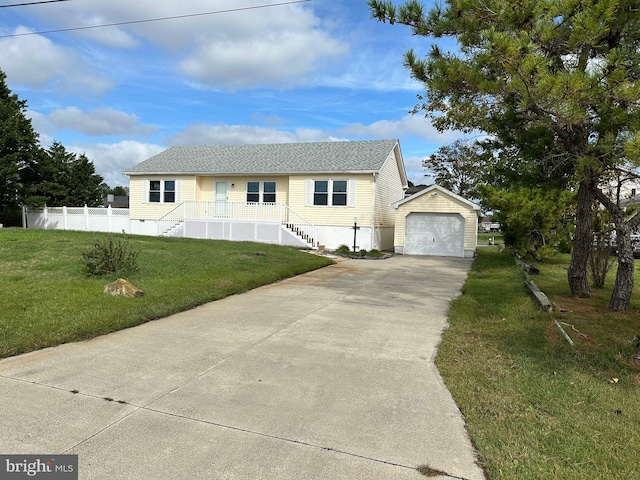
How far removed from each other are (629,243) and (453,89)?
416 cm

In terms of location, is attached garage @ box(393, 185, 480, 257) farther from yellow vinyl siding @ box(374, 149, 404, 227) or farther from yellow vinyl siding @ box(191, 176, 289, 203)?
yellow vinyl siding @ box(191, 176, 289, 203)

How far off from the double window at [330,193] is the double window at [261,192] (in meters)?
2.50

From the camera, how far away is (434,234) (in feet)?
69.2

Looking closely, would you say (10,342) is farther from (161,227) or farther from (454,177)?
(454,177)

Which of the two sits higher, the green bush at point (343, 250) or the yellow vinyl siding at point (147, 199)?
the yellow vinyl siding at point (147, 199)

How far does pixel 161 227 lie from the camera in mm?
22078

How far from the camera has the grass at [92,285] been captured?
222 inches

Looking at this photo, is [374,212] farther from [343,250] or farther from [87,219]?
[87,219]

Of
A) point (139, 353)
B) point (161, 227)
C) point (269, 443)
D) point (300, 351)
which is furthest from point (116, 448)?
point (161, 227)

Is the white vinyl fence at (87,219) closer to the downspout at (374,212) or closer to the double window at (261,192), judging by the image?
the double window at (261,192)

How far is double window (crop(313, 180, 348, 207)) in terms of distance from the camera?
68.2 ft

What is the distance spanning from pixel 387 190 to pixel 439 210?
325 centimetres

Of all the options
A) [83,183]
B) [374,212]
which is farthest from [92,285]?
[83,183]

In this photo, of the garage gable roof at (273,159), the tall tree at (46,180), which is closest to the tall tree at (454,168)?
the garage gable roof at (273,159)
